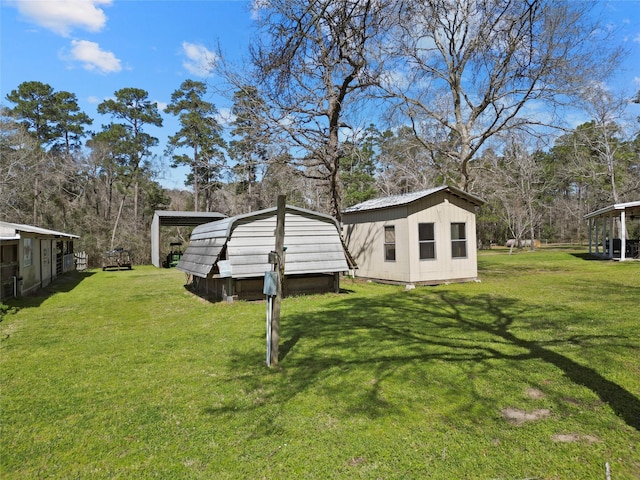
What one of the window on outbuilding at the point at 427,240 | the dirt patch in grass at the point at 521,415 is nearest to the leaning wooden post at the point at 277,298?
the dirt patch in grass at the point at 521,415

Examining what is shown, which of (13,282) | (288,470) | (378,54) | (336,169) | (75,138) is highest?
(75,138)

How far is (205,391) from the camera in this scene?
14.3ft

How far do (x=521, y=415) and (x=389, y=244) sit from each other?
10.4 meters

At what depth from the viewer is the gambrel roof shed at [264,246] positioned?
9.92 m

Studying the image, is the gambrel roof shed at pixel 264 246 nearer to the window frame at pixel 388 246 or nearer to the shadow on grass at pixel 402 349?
the shadow on grass at pixel 402 349

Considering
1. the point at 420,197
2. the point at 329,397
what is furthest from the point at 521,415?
the point at 420,197

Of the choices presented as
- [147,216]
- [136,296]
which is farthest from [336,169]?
[147,216]

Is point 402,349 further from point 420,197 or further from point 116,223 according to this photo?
point 116,223

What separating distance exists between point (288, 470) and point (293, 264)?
303 inches

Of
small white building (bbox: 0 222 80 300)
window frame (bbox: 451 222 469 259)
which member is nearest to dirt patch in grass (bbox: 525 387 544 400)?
window frame (bbox: 451 222 469 259)

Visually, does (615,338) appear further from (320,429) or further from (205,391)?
(205,391)

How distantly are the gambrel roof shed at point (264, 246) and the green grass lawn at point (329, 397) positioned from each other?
2.08 meters

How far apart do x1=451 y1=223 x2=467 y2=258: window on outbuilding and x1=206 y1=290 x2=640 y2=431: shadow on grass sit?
501 centimetres

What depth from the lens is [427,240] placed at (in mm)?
13344
